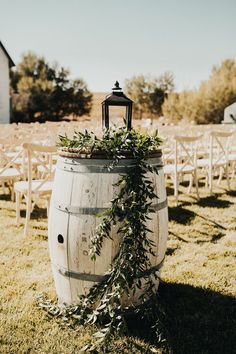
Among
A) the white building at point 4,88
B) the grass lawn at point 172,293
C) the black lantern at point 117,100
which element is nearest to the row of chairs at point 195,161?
the grass lawn at point 172,293

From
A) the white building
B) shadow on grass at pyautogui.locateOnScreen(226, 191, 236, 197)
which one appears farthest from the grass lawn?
the white building

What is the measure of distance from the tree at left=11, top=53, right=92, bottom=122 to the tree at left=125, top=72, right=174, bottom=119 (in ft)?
38.3

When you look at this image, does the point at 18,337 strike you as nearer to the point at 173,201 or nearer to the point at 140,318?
the point at 140,318

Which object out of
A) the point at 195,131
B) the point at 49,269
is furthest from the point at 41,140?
the point at 49,269

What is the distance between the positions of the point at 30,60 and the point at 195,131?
3323cm

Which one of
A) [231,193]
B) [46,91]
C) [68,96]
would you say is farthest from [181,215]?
[68,96]

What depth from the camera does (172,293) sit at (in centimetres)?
298

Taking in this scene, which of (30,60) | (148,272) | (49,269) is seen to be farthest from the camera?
(30,60)

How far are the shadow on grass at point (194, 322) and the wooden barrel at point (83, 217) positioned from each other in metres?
0.43

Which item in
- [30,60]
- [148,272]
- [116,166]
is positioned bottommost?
[148,272]

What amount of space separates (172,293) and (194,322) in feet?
1.38

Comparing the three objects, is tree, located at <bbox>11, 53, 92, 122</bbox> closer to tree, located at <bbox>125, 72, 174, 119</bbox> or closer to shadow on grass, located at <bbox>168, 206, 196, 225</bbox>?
tree, located at <bbox>125, 72, 174, 119</bbox>

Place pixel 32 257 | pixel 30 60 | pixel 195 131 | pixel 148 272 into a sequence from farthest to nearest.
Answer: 1. pixel 30 60
2. pixel 195 131
3. pixel 32 257
4. pixel 148 272

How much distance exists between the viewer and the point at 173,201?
605cm
